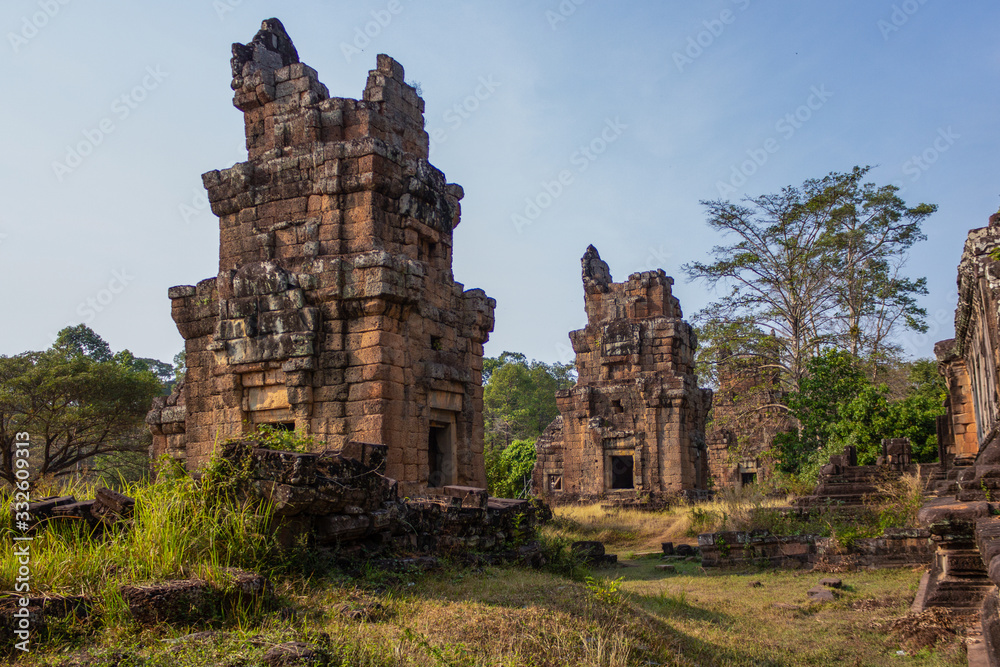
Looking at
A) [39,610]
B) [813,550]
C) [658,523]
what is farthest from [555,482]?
[39,610]

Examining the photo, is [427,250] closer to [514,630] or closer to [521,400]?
[514,630]

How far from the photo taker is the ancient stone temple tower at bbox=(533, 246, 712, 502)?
22.2m

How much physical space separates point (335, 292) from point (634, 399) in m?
13.8

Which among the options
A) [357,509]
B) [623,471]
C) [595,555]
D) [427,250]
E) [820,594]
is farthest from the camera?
[623,471]

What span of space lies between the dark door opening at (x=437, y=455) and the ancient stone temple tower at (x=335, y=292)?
2 cm

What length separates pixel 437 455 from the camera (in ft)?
40.9

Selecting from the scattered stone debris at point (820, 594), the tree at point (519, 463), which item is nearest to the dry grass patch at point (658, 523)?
the scattered stone debris at point (820, 594)

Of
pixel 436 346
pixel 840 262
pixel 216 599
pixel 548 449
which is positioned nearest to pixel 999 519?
pixel 216 599

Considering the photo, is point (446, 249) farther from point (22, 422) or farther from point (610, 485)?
point (22, 422)

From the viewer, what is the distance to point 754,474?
104 ft

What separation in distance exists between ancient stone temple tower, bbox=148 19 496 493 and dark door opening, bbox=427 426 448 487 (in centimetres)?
2

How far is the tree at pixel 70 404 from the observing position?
23.2 metres

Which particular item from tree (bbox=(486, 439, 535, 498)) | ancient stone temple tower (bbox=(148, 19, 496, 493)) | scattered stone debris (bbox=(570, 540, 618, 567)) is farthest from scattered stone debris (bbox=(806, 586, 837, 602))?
tree (bbox=(486, 439, 535, 498))

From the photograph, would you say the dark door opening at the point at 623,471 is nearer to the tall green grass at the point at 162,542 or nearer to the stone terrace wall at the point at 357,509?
the stone terrace wall at the point at 357,509
